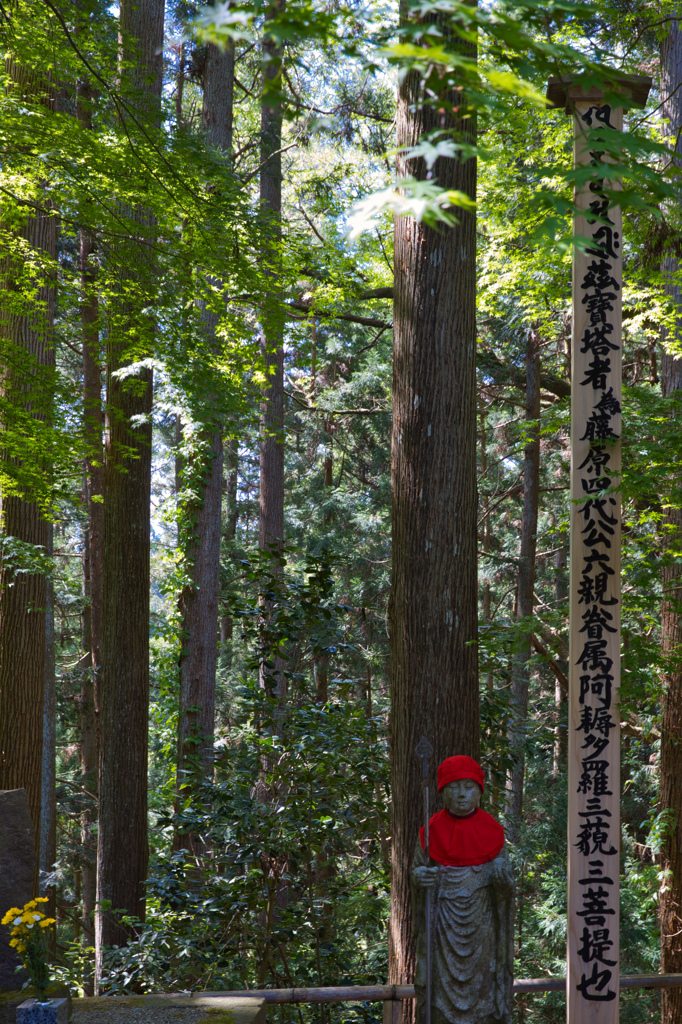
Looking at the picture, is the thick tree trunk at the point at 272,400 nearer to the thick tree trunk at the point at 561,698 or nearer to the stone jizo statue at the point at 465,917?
the thick tree trunk at the point at 561,698

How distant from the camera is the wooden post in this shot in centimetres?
374

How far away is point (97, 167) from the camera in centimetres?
563

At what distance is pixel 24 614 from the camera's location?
7414 mm

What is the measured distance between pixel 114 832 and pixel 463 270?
606 centimetres

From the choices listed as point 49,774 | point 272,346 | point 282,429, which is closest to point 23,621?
point 272,346

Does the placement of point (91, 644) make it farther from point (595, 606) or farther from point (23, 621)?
point (595, 606)

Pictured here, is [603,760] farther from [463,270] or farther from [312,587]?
[312,587]

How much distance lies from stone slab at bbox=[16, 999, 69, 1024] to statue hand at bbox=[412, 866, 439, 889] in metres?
2.14

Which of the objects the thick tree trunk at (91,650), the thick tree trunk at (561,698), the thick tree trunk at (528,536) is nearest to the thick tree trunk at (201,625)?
the thick tree trunk at (91,650)

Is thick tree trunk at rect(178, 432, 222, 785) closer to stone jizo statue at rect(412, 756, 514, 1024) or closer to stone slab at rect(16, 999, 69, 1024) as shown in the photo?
stone slab at rect(16, 999, 69, 1024)

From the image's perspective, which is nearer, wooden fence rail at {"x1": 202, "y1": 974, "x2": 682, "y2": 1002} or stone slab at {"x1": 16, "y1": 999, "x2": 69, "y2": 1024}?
wooden fence rail at {"x1": 202, "y1": 974, "x2": 682, "y2": 1002}

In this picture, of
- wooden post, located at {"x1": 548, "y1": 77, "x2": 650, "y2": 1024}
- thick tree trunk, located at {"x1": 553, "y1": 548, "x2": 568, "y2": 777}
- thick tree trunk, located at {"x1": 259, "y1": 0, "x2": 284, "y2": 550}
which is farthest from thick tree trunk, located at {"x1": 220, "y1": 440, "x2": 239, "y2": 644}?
wooden post, located at {"x1": 548, "y1": 77, "x2": 650, "y2": 1024}

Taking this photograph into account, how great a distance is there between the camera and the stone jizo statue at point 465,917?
3.36 meters

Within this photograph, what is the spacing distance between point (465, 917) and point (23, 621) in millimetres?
5407
